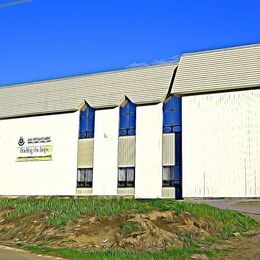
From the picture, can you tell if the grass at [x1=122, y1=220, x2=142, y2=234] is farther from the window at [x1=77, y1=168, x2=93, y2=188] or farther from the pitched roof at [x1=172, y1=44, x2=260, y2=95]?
the window at [x1=77, y1=168, x2=93, y2=188]

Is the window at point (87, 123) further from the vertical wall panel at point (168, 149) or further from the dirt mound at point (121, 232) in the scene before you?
the dirt mound at point (121, 232)

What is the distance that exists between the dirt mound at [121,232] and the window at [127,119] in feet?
69.8

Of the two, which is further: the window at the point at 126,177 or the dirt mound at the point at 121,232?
the window at the point at 126,177

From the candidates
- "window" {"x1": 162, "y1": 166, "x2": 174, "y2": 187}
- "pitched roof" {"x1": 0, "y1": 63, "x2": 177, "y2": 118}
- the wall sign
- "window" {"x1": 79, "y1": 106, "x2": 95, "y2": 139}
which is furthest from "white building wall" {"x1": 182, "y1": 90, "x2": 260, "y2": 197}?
the wall sign

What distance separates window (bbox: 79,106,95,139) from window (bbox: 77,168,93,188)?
9.87 ft

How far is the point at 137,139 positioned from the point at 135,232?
2256cm

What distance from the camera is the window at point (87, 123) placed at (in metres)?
39.1

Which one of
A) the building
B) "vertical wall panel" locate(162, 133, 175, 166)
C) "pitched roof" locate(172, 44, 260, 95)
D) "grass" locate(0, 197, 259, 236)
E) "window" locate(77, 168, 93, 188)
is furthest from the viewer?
"window" locate(77, 168, 93, 188)

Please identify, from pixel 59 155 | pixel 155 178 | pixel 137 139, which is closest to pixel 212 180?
pixel 155 178

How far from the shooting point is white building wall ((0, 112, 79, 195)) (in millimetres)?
39000

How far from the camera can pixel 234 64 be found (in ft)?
109

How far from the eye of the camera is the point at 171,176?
114ft

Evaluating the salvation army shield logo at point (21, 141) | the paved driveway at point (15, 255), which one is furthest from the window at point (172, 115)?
the paved driveway at point (15, 255)

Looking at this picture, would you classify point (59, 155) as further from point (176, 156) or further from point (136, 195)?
point (176, 156)
